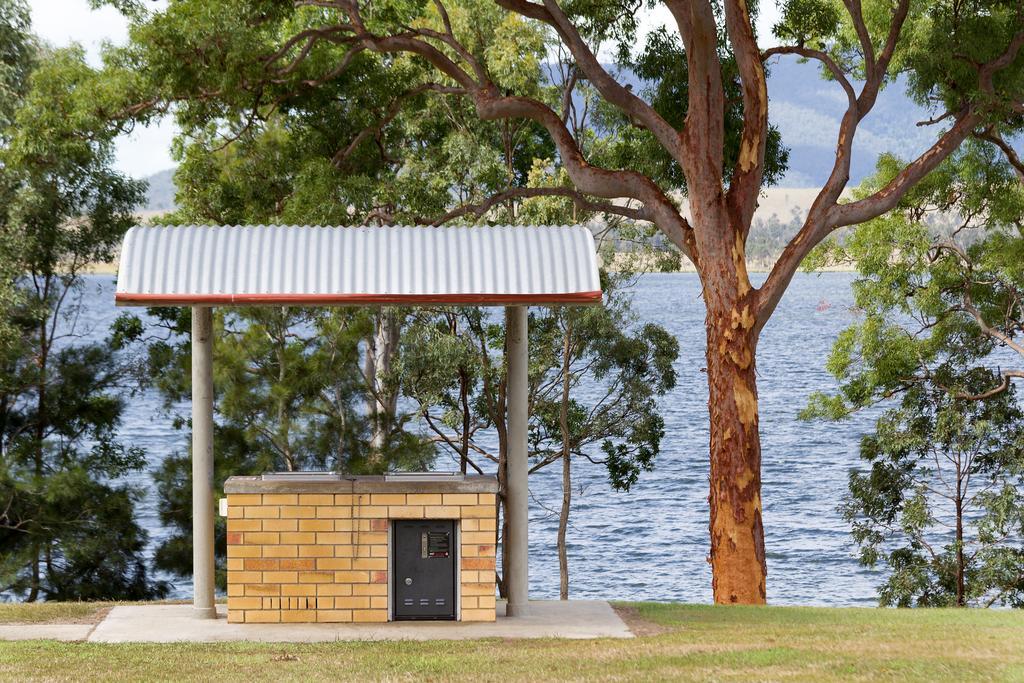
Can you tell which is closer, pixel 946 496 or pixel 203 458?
pixel 203 458

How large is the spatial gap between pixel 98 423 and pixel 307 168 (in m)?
7.73

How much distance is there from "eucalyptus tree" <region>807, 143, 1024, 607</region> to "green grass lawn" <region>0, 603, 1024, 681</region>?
45.6 feet

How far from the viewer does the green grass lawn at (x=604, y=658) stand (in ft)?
28.0

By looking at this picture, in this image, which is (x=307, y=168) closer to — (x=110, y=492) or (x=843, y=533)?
(x=110, y=492)

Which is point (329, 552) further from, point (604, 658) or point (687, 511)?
point (687, 511)

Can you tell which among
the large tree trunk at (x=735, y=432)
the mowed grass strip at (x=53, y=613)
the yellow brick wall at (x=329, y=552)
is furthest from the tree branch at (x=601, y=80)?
the mowed grass strip at (x=53, y=613)

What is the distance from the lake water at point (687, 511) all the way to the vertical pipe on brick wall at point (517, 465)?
11.9 m

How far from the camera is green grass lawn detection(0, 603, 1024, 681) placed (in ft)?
28.0

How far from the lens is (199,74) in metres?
18.1

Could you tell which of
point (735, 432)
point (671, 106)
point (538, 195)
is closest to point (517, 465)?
point (735, 432)

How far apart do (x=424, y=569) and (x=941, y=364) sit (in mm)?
16649

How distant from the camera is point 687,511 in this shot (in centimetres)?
4700

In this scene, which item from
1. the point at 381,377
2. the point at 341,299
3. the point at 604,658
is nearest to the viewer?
the point at 604,658

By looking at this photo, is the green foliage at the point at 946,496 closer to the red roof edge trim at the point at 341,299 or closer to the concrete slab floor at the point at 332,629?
the concrete slab floor at the point at 332,629
